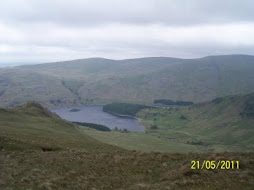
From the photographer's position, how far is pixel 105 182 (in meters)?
25.5

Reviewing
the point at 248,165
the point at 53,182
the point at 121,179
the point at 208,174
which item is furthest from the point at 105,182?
the point at 248,165

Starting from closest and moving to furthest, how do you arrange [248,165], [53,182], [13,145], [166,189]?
[166,189] → [53,182] → [248,165] → [13,145]

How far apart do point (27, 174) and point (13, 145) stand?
14685 millimetres

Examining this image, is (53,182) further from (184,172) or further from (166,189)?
(184,172)

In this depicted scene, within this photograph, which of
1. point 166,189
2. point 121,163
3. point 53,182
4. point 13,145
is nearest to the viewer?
point 166,189
